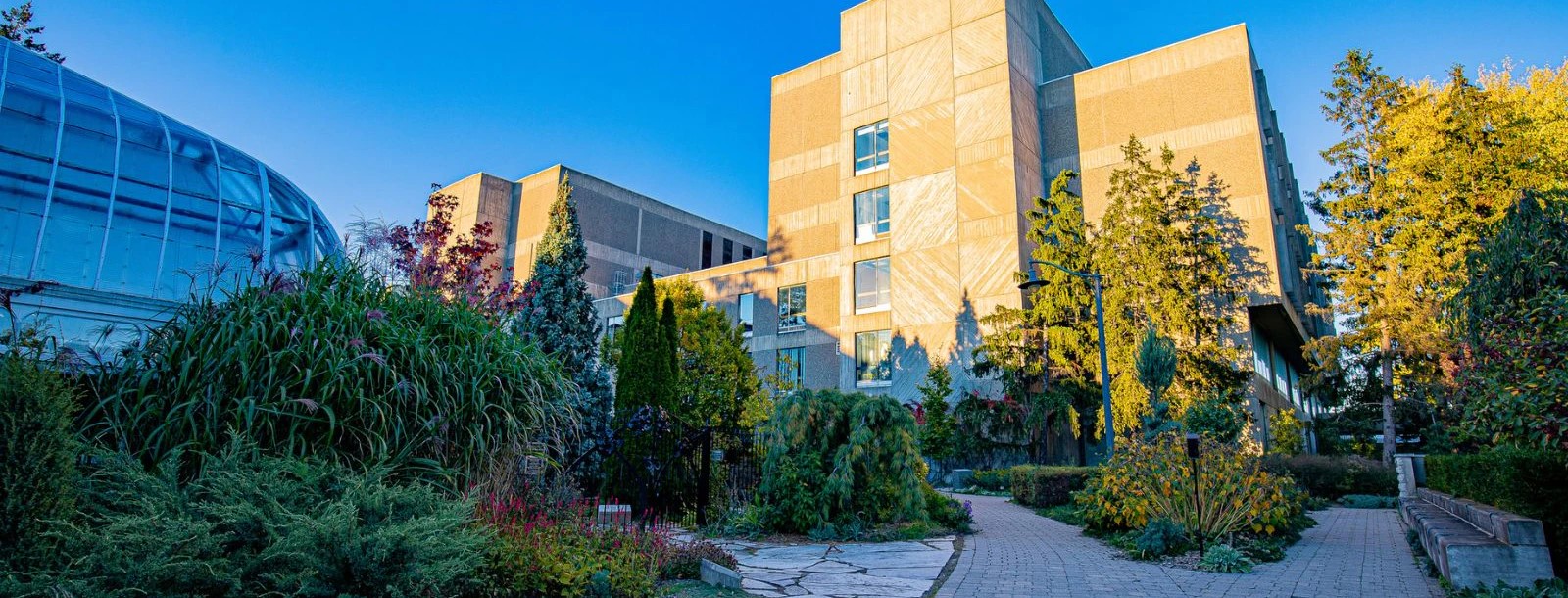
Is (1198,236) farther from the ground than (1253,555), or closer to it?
farther from the ground

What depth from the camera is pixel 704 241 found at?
47.1 metres

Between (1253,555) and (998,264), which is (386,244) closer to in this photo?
(1253,555)

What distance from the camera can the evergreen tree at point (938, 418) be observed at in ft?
74.8

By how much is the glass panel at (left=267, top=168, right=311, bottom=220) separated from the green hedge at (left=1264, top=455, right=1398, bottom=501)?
19.3m

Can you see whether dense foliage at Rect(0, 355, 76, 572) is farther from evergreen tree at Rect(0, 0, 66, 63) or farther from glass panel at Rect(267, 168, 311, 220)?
evergreen tree at Rect(0, 0, 66, 63)

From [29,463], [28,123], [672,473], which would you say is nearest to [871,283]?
[672,473]

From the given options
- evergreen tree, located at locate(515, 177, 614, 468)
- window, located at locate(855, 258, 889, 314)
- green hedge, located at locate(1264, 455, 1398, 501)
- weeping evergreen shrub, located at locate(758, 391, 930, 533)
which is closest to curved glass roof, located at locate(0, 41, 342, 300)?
weeping evergreen shrub, located at locate(758, 391, 930, 533)

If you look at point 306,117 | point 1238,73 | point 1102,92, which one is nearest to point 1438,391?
point 1238,73

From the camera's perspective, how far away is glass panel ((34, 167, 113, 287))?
6.69 meters

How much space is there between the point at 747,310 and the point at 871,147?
28.8 ft

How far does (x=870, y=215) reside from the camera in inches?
1149

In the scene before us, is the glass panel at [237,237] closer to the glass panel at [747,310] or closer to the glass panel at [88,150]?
the glass panel at [88,150]

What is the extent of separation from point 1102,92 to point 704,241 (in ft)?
87.2

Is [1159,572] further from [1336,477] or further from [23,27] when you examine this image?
[23,27]
